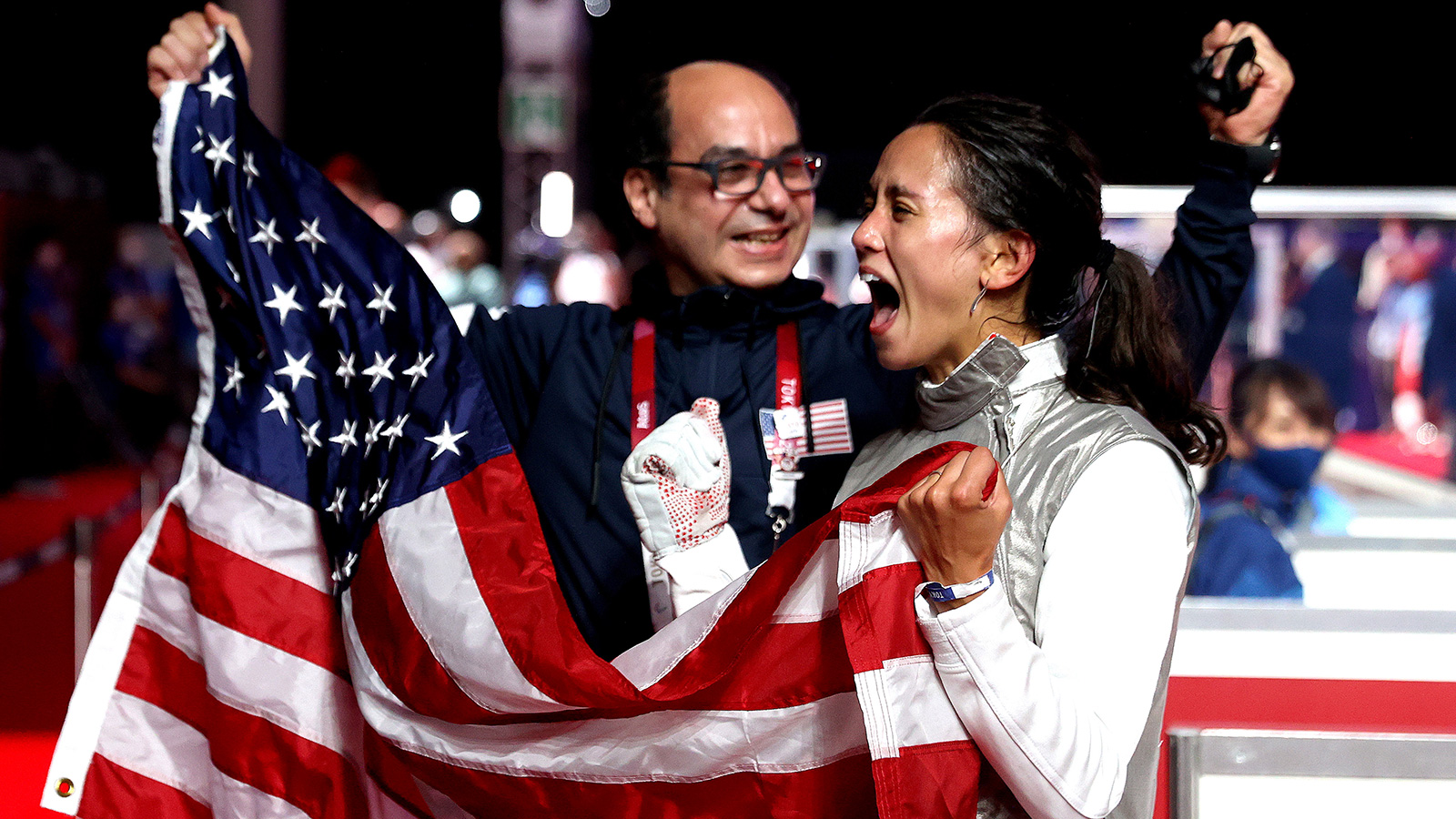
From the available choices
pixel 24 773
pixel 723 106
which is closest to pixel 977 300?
pixel 723 106

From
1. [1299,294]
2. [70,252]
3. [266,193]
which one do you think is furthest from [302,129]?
[266,193]

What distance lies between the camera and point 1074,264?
69.7 inches

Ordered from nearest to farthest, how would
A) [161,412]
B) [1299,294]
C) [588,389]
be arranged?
[588,389]
[1299,294]
[161,412]

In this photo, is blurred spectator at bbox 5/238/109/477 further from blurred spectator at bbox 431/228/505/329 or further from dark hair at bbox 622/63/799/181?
dark hair at bbox 622/63/799/181

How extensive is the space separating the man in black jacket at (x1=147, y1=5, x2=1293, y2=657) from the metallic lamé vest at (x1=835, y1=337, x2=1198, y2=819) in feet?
1.48

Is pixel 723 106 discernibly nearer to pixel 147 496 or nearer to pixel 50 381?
pixel 147 496

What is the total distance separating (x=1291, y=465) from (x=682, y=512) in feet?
10.6

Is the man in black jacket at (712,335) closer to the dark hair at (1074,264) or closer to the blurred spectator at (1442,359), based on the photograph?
the dark hair at (1074,264)

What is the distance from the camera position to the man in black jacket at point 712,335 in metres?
2.09

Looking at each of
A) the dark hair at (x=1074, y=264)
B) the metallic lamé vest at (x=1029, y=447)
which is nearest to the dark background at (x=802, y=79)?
the dark hair at (x=1074, y=264)

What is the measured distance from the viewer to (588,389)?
2.30 m

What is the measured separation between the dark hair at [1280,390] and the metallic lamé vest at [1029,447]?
3.11 meters

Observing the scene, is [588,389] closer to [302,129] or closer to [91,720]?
[91,720]

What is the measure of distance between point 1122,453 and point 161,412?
11269 millimetres
